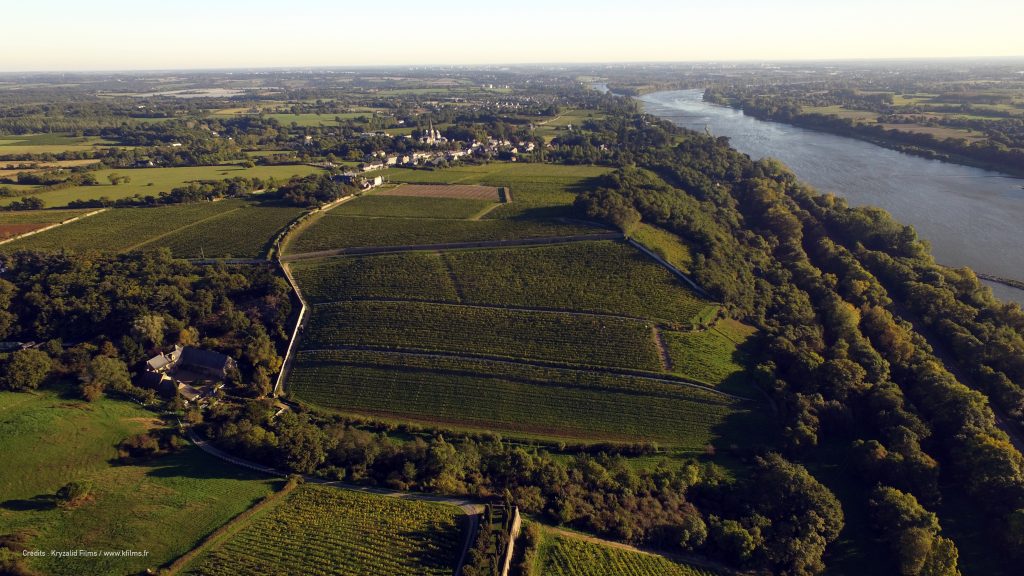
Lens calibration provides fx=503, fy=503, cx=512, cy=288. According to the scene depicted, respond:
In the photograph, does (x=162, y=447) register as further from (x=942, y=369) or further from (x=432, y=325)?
(x=942, y=369)

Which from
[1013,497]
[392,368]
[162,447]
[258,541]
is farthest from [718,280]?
[162,447]

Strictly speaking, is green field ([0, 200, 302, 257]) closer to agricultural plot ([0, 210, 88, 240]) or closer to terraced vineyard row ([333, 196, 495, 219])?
agricultural plot ([0, 210, 88, 240])

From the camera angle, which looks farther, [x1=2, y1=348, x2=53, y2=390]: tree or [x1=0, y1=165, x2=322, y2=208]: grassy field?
[x1=0, y1=165, x2=322, y2=208]: grassy field

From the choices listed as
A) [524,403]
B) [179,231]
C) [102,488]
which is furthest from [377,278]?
[179,231]

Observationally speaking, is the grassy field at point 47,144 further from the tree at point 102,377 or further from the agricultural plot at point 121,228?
the tree at point 102,377

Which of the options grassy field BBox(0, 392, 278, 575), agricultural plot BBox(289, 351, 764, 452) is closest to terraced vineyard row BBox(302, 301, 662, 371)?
agricultural plot BBox(289, 351, 764, 452)

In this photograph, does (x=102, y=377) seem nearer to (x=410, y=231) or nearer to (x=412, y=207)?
(x=410, y=231)
